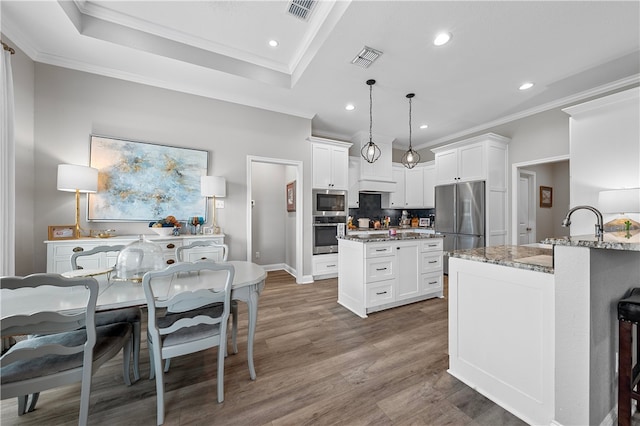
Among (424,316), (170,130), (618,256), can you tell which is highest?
(170,130)

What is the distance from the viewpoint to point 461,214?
438 centimetres

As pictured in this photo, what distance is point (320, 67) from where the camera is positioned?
286 cm

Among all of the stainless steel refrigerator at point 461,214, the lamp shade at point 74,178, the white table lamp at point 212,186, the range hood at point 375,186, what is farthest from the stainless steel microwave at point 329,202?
the lamp shade at point 74,178

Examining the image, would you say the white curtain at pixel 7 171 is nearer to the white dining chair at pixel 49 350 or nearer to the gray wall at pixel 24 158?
the gray wall at pixel 24 158

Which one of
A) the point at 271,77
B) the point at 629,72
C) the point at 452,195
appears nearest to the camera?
the point at 629,72

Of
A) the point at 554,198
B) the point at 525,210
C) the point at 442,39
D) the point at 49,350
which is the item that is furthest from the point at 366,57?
the point at 554,198

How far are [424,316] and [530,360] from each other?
143cm

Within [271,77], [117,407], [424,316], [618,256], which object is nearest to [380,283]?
[424,316]

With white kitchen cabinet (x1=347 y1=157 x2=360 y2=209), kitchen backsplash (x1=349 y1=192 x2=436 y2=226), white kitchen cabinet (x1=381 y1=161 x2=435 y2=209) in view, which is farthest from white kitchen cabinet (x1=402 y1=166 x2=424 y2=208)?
white kitchen cabinet (x1=347 y1=157 x2=360 y2=209)

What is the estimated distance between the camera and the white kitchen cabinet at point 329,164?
428 centimetres

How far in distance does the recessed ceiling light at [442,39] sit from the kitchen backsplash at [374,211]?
348cm

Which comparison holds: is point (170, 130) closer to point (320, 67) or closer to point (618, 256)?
point (320, 67)

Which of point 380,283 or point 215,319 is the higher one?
point 215,319

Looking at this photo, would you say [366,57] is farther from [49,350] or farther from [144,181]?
[49,350]
